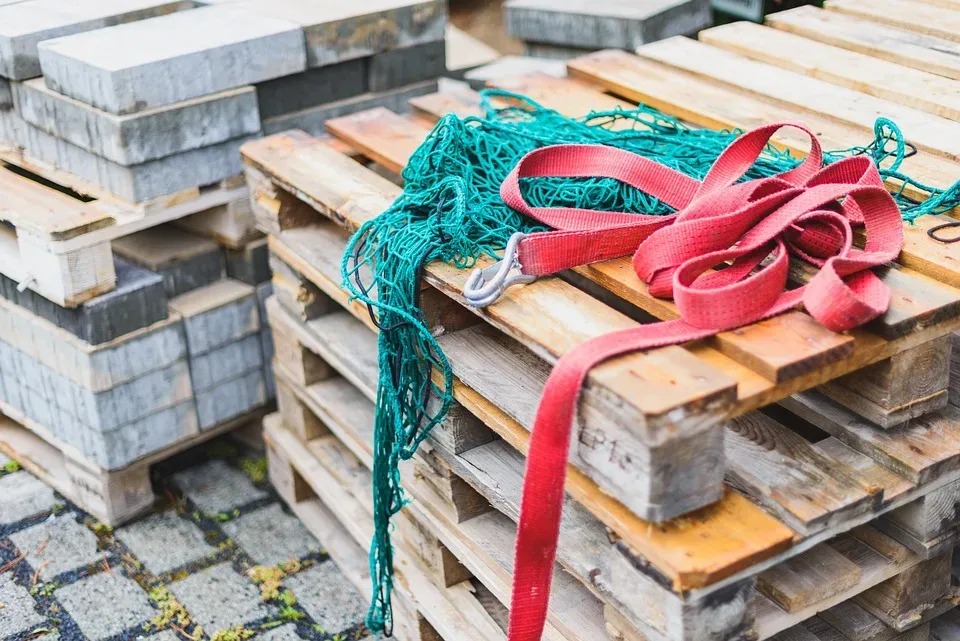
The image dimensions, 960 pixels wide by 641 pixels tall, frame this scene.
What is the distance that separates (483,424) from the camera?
8.55 feet

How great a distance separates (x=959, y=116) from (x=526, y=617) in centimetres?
185

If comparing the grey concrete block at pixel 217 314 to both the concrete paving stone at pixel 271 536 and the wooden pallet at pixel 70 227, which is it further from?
the concrete paving stone at pixel 271 536

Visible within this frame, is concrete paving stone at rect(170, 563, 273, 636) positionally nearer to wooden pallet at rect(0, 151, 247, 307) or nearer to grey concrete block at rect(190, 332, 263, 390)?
grey concrete block at rect(190, 332, 263, 390)

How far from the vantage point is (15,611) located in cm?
327

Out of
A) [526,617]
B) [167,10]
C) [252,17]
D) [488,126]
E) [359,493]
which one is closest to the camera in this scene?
[526,617]

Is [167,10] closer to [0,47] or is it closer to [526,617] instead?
[0,47]

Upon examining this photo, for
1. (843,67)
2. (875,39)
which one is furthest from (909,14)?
(843,67)

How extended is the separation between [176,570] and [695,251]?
6.81 ft

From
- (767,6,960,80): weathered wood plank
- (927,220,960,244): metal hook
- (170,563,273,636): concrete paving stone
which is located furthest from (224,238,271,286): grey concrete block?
(927,220,960,244): metal hook

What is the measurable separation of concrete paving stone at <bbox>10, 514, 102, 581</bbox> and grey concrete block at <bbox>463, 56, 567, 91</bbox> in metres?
2.02

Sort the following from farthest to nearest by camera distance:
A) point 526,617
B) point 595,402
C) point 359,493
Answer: point 359,493 → point 526,617 → point 595,402

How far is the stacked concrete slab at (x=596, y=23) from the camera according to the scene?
4207 millimetres

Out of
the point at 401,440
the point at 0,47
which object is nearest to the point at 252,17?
the point at 0,47

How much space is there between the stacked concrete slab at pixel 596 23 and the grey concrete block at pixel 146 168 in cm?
154
